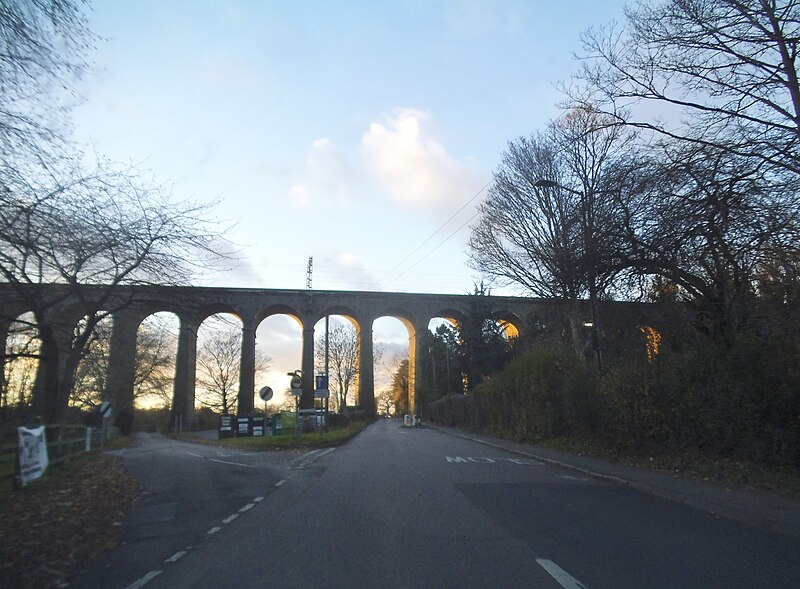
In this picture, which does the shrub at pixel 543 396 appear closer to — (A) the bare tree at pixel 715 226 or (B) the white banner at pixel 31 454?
(A) the bare tree at pixel 715 226

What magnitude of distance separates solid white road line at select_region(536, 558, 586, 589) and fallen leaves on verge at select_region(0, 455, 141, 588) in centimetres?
465

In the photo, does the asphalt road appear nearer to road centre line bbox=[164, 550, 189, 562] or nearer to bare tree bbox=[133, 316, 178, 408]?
road centre line bbox=[164, 550, 189, 562]

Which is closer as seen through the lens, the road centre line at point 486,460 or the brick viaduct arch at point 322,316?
the road centre line at point 486,460

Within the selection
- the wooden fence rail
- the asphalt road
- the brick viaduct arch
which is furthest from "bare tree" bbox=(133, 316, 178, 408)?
the asphalt road

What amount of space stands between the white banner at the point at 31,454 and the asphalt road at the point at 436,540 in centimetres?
250

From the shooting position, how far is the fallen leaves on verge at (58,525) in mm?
6449

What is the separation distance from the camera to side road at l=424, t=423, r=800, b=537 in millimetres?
8062

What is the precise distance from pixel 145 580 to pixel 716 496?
8.53m

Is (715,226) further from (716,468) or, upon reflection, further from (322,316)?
(322,316)

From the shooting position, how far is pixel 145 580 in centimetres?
586

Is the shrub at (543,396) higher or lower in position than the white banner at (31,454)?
higher

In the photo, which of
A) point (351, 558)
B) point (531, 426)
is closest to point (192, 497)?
point (351, 558)

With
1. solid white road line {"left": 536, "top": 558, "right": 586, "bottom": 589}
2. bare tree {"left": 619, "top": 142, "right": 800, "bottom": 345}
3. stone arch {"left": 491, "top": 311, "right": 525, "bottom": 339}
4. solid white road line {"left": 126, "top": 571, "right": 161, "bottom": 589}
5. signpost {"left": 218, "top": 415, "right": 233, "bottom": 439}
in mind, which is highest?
stone arch {"left": 491, "top": 311, "right": 525, "bottom": 339}

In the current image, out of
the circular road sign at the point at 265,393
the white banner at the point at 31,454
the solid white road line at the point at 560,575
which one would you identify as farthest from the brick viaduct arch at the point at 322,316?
the solid white road line at the point at 560,575
